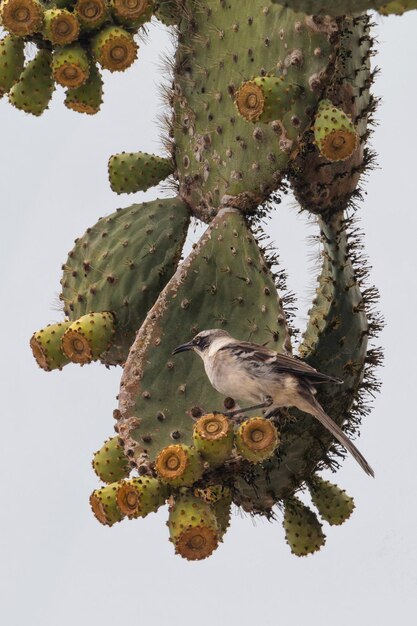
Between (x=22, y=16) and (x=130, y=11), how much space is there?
16.7 inches

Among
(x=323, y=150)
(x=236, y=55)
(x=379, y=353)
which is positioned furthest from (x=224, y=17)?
(x=379, y=353)

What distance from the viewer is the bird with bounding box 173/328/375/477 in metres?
6.20

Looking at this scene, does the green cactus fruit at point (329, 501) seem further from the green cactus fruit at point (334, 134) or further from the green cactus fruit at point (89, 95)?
the green cactus fruit at point (89, 95)

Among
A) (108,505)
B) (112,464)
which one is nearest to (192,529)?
(108,505)

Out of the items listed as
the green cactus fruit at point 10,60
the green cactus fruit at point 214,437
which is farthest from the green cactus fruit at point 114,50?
the green cactus fruit at point 214,437

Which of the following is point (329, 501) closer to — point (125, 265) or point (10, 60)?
point (125, 265)

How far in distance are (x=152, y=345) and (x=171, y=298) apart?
7.3 inches

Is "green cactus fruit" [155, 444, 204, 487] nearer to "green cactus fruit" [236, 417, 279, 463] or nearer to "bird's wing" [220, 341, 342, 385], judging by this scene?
"green cactus fruit" [236, 417, 279, 463]

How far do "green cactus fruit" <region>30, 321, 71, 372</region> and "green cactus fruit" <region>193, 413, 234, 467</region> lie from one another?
37.0 inches

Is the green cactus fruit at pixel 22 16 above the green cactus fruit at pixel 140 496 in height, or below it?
above

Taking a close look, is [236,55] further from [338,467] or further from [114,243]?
[338,467]

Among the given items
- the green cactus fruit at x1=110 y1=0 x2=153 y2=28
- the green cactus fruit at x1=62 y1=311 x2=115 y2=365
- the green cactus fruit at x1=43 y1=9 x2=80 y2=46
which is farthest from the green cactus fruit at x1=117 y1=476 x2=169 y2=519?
the green cactus fruit at x1=110 y1=0 x2=153 y2=28

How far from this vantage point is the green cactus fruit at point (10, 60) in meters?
7.05

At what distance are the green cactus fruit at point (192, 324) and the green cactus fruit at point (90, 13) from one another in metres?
0.89
